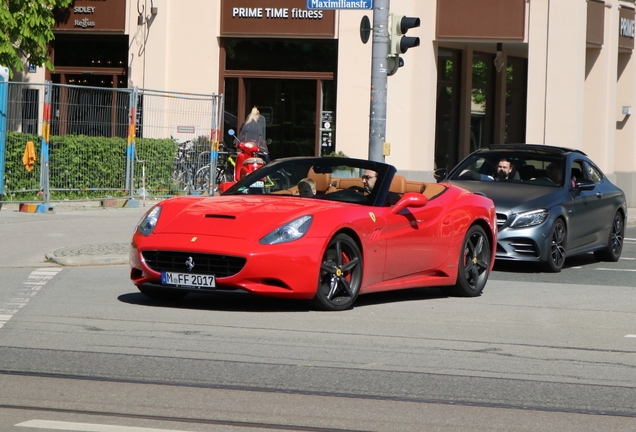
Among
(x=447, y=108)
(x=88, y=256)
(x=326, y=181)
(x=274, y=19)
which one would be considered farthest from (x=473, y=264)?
(x=447, y=108)

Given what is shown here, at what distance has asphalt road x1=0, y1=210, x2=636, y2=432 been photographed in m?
5.95

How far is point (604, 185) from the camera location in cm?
1584

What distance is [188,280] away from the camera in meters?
9.34

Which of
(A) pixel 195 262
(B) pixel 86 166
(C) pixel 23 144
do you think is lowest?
(A) pixel 195 262

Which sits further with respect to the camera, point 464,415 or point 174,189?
point 174,189

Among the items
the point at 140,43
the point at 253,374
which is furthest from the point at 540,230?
the point at 140,43

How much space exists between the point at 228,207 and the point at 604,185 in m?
7.64

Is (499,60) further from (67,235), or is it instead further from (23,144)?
(67,235)

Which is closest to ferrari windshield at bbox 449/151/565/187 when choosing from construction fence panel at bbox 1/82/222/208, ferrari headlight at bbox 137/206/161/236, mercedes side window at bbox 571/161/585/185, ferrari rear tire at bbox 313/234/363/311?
mercedes side window at bbox 571/161/585/185

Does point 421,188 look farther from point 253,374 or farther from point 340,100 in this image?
point 340,100

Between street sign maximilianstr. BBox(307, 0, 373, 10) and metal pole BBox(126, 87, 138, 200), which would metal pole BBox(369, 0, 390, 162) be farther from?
metal pole BBox(126, 87, 138, 200)

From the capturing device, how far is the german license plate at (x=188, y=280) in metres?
9.27

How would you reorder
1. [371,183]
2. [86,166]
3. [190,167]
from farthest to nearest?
[190,167]
[86,166]
[371,183]

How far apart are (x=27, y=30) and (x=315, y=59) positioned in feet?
21.5
